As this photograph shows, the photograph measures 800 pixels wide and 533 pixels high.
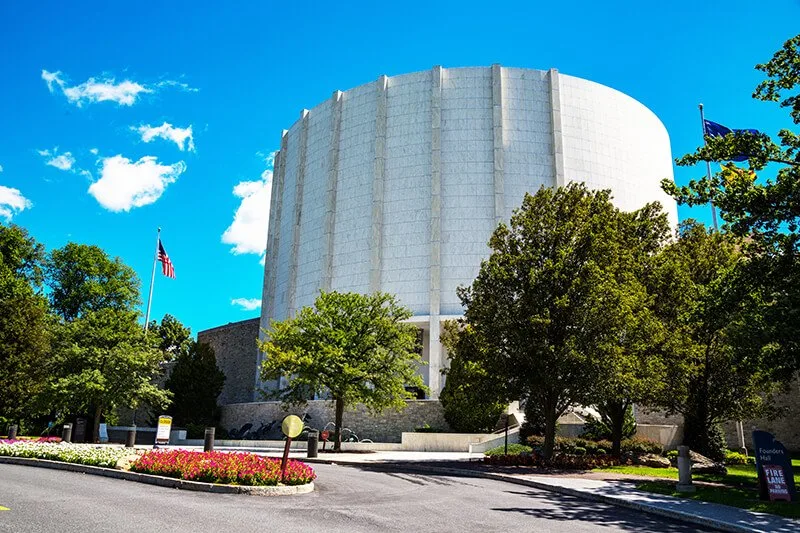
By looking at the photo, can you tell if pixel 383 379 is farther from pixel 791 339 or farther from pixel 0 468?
pixel 791 339

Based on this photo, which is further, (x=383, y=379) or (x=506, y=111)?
(x=506, y=111)

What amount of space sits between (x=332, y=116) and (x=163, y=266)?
69.1 ft

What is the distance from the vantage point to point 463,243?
48969 mm

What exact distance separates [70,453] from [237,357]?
42.6 m

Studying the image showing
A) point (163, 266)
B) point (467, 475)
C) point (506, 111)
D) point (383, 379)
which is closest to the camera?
point (467, 475)

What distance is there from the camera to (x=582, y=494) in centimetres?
1538

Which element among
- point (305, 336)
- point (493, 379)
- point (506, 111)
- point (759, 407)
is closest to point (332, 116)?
point (506, 111)

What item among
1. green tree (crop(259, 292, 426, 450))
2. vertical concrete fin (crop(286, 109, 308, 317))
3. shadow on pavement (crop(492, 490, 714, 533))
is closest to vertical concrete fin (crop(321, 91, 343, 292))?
vertical concrete fin (crop(286, 109, 308, 317))

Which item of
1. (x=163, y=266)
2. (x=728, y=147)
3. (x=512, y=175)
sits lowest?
(x=728, y=147)

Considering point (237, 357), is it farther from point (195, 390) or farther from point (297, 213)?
point (297, 213)

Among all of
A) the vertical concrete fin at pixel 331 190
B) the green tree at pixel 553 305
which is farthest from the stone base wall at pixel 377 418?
the green tree at pixel 553 305

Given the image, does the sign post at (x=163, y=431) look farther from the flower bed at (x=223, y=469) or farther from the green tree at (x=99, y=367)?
the flower bed at (x=223, y=469)

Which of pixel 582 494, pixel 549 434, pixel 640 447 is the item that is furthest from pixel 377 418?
pixel 582 494

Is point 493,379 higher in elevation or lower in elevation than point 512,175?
lower
